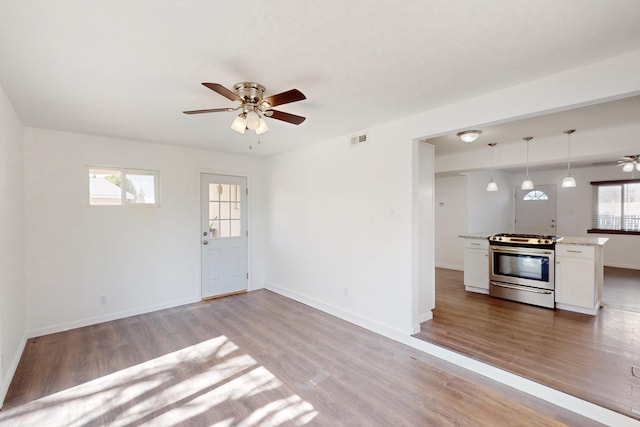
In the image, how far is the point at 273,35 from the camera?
1766 mm

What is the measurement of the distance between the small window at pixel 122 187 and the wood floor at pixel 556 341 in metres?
4.28

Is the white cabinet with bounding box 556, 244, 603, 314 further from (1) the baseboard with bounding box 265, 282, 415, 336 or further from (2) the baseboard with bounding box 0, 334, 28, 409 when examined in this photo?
(2) the baseboard with bounding box 0, 334, 28, 409

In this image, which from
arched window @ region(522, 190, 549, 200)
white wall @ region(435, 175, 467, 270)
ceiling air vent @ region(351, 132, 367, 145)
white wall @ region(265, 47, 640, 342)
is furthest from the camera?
arched window @ region(522, 190, 549, 200)

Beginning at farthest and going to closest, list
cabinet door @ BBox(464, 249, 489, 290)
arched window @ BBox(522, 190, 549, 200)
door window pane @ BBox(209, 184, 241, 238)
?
arched window @ BBox(522, 190, 549, 200)
door window pane @ BBox(209, 184, 241, 238)
cabinet door @ BBox(464, 249, 489, 290)

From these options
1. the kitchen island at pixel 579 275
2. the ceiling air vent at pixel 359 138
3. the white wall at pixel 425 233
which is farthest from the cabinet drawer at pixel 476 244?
the ceiling air vent at pixel 359 138

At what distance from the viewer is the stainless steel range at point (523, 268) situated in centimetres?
418

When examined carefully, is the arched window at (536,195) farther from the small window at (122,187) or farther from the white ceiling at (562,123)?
the small window at (122,187)

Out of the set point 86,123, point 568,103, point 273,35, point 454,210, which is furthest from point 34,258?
point 454,210

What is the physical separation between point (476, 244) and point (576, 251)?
1287 millimetres

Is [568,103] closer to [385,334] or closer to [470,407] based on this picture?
[470,407]

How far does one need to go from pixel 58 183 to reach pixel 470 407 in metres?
5.10

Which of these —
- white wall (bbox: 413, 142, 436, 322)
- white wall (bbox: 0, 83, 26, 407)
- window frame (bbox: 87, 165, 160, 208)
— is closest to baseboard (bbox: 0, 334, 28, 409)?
white wall (bbox: 0, 83, 26, 407)

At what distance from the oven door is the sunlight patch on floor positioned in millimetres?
3820

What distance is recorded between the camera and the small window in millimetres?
4043
